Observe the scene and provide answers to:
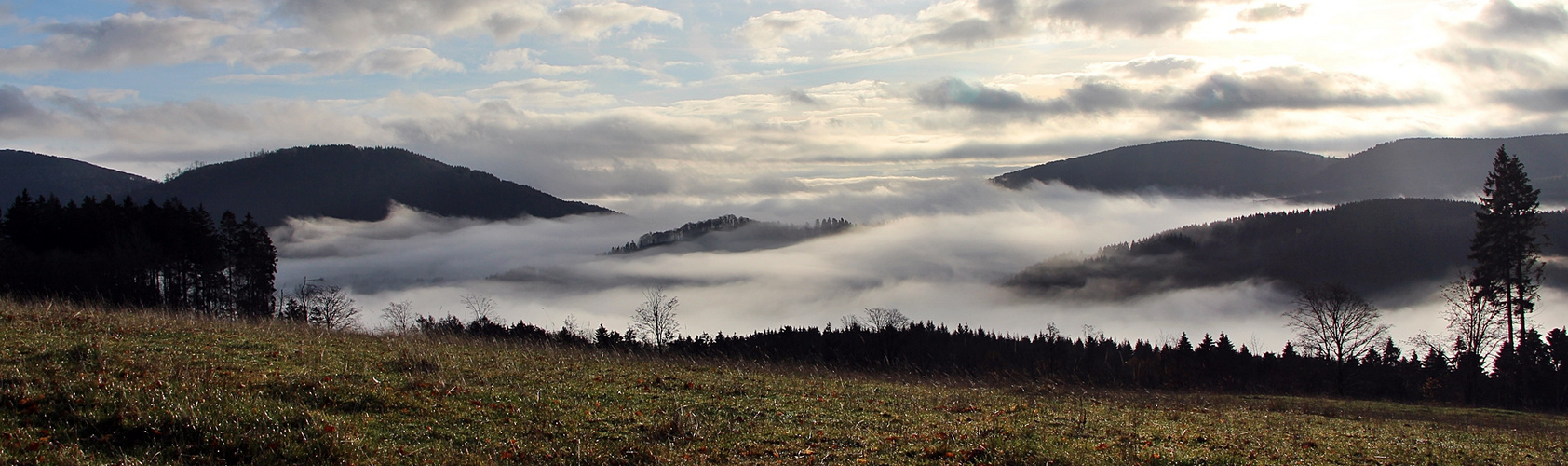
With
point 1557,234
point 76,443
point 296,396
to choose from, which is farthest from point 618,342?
point 1557,234

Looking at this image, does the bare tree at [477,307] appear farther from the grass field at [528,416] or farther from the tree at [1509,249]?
the tree at [1509,249]

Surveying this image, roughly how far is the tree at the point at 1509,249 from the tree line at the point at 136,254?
6457 cm

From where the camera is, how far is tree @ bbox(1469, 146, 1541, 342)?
46.5 metres

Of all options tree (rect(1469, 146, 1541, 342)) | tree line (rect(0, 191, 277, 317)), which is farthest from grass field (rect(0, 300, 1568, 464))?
tree (rect(1469, 146, 1541, 342))

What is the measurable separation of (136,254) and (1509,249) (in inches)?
2931

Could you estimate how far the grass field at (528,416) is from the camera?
831cm

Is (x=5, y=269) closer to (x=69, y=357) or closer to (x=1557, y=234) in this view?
(x=69, y=357)

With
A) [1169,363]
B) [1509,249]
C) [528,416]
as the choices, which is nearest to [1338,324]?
[1509,249]

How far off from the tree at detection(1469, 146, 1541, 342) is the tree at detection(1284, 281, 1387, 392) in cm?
569

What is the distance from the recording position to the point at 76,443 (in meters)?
7.73

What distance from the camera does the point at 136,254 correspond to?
41.3 metres

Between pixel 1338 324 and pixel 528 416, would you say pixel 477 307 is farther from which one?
pixel 1338 324

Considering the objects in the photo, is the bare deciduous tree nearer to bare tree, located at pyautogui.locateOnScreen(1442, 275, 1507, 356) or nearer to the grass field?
bare tree, located at pyautogui.locateOnScreen(1442, 275, 1507, 356)

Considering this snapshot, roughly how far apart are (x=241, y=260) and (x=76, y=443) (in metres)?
55.2
